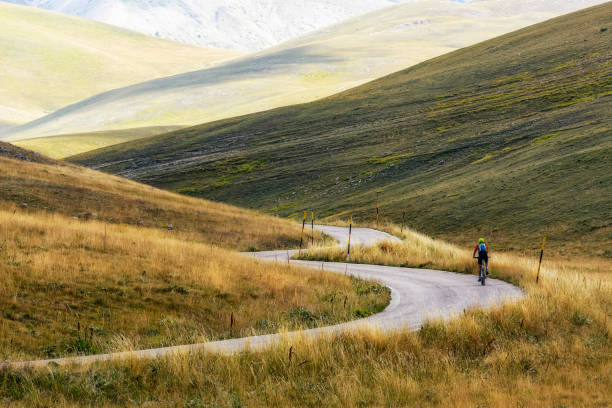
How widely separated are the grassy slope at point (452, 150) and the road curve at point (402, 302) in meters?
15.3

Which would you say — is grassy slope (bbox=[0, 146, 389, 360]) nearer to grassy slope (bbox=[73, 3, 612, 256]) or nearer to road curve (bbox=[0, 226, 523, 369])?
road curve (bbox=[0, 226, 523, 369])

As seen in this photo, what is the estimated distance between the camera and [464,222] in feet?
158

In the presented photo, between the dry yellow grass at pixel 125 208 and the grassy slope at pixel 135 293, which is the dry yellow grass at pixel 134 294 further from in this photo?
the dry yellow grass at pixel 125 208

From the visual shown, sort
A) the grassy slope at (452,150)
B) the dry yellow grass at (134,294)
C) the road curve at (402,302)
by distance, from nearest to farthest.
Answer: the road curve at (402,302) → the dry yellow grass at (134,294) → the grassy slope at (452,150)

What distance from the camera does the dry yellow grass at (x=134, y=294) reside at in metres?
13.4

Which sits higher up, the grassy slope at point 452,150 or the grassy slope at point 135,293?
the grassy slope at point 452,150

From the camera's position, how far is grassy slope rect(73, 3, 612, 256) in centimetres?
4700

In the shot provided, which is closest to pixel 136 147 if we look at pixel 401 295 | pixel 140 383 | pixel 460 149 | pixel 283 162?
pixel 283 162

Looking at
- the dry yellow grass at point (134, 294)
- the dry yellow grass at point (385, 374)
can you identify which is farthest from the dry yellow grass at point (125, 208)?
the dry yellow grass at point (385, 374)

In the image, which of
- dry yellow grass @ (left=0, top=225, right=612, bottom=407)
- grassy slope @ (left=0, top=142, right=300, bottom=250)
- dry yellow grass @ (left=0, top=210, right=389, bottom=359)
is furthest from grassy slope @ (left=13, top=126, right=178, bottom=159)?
dry yellow grass @ (left=0, top=225, right=612, bottom=407)

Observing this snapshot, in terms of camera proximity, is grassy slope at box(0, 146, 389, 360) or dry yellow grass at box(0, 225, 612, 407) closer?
dry yellow grass at box(0, 225, 612, 407)

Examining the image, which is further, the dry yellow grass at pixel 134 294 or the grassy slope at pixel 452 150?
Answer: the grassy slope at pixel 452 150

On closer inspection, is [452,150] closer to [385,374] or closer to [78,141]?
[385,374]

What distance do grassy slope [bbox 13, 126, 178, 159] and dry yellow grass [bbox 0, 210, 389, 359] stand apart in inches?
4593
